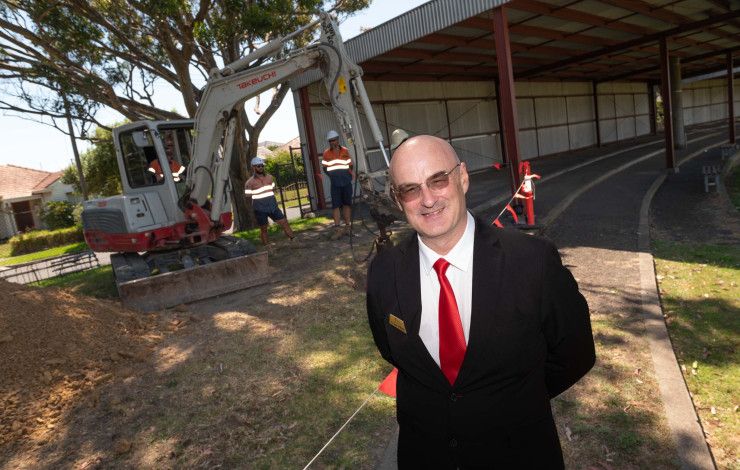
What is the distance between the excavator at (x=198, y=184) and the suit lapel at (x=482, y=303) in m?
5.58

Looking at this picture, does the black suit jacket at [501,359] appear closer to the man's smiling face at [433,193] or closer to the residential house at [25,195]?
the man's smiling face at [433,193]

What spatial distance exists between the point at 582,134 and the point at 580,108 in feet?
5.72

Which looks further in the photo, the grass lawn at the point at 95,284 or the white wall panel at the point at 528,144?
the white wall panel at the point at 528,144

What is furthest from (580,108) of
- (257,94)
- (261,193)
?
(257,94)

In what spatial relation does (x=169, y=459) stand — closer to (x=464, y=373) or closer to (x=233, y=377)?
(x=233, y=377)

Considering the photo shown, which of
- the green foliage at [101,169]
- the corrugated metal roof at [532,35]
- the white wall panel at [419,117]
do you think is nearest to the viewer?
the corrugated metal roof at [532,35]

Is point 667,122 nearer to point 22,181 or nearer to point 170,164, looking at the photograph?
point 170,164

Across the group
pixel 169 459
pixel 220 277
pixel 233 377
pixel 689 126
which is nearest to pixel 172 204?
pixel 220 277

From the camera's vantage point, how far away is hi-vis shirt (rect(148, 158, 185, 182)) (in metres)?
8.63

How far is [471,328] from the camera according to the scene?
1.64 metres

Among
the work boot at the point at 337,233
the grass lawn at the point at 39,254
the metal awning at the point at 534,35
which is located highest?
the metal awning at the point at 534,35

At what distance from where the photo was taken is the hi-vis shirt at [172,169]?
863 centimetres

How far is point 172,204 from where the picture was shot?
28.5ft

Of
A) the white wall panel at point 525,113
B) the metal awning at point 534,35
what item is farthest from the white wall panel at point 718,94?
the white wall panel at point 525,113
